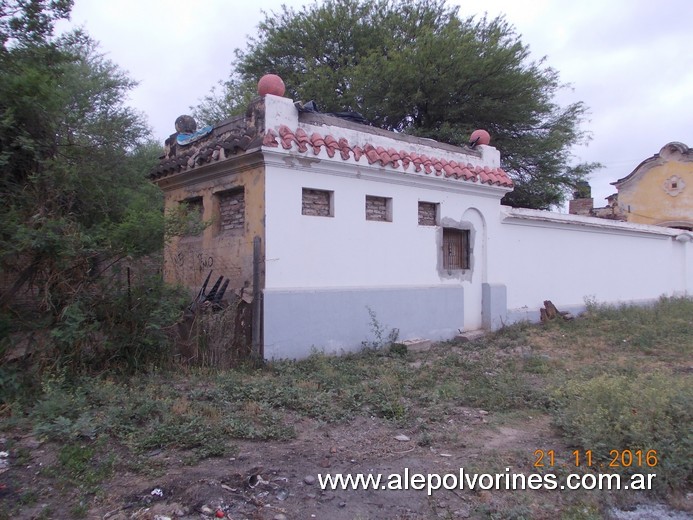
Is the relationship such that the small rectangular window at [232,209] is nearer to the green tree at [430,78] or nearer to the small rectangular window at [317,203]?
the small rectangular window at [317,203]

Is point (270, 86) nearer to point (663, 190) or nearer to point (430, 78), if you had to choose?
point (430, 78)

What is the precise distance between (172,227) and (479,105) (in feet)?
43.7

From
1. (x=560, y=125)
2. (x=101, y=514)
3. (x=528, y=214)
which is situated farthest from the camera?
(x=560, y=125)

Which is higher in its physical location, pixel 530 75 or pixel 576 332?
pixel 530 75

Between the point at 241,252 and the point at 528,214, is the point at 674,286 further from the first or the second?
the point at 241,252

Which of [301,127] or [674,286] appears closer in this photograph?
[301,127]

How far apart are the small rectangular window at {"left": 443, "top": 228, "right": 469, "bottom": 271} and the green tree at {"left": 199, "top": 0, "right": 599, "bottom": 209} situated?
22.0 ft

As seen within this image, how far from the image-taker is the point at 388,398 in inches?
249

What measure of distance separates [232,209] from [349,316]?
2580mm

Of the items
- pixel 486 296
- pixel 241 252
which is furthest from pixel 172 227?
pixel 486 296

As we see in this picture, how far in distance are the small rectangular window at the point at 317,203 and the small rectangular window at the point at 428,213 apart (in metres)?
2.22

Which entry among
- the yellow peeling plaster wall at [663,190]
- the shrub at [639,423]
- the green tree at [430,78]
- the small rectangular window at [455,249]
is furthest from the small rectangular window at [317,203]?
the yellow peeling plaster wall at [663,190]

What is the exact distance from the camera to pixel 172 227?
6859mm

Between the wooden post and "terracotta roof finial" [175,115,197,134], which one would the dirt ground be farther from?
"terracotta roof finial" [175,115,197,134]
